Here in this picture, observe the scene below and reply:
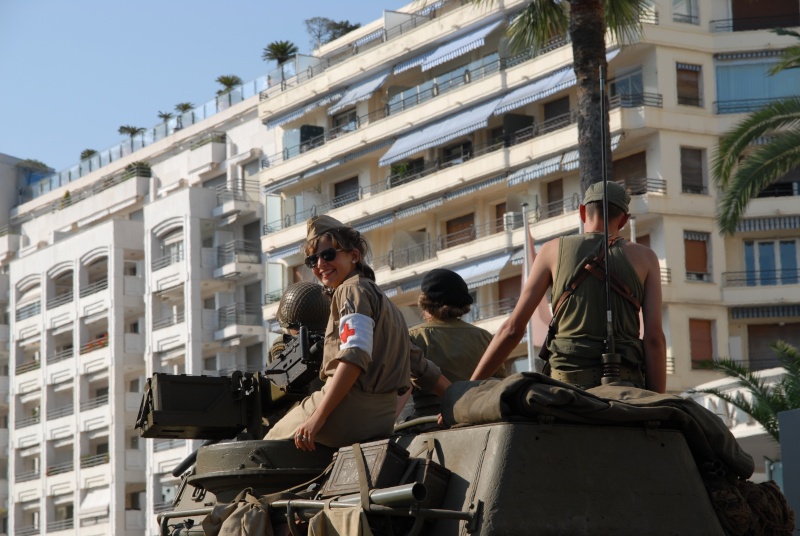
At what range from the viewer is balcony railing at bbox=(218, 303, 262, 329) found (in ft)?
210

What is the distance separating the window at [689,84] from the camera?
48062mm

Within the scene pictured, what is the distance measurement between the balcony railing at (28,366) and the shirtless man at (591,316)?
67446 mm

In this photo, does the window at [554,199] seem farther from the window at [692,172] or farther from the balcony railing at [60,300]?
the balcony railing at [60,300]

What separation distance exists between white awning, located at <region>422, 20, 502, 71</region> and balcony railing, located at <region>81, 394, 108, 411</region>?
22.6 m

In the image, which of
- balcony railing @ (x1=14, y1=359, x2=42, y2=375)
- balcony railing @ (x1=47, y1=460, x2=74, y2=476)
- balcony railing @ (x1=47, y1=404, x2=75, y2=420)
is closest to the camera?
balcony railing @ (x1=47, y1=460, x2=74, y2=476)

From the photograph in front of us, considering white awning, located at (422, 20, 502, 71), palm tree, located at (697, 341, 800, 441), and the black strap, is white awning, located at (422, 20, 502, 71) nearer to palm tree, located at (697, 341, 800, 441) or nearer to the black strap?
palm tree, located at (697, 341, 800, 441)

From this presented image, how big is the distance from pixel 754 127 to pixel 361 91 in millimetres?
29139

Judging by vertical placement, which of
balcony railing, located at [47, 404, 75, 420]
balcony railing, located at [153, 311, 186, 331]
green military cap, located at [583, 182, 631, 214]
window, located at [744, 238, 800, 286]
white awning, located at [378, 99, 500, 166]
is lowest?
balcony railing, located at [47, 404, 75, 420]

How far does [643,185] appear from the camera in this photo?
47.2m

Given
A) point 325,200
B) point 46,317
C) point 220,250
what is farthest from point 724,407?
point 46,317

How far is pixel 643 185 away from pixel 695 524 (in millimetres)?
40826

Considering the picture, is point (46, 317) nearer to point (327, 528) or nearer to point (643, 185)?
point (643, 185)

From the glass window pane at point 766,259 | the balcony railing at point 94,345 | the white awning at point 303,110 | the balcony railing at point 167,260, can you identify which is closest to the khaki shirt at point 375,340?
the glass window pane at point 766,259

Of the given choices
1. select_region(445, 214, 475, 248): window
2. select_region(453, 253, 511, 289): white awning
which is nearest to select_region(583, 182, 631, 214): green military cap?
select_region(453, 253, 511, 289): white awning
